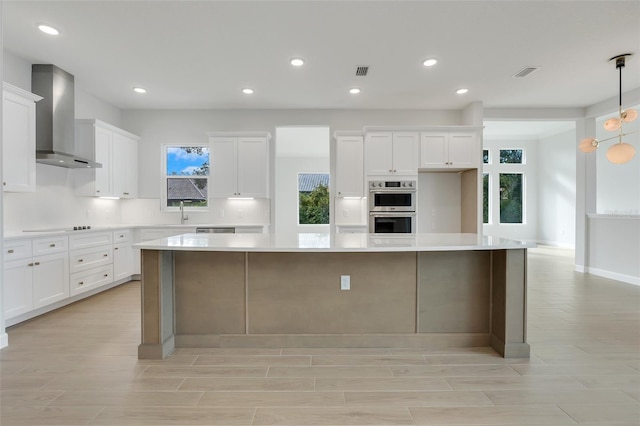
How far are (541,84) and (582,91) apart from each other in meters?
0.90

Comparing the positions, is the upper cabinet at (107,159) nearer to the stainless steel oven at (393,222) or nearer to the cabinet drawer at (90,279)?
the cabinet drawer at (90,279)

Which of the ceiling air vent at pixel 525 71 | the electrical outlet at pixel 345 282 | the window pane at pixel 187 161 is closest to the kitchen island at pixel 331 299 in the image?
the electrical outlet at pixel 345 282

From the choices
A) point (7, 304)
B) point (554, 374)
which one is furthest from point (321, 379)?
point (7, 304)

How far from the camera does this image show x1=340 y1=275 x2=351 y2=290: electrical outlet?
268 cm

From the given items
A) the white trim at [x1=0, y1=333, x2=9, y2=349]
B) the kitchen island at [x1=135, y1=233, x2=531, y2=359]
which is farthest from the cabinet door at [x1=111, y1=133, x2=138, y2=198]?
the kitchen island at [x1=135, y1=233, x2=531, y2=359]

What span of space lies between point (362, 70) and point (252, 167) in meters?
2.41

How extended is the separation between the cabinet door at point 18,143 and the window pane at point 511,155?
10564 millimetres

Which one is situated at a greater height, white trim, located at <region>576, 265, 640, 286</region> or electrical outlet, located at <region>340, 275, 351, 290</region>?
electrical outlet, located at <region>340, 275, 351, 290</region>

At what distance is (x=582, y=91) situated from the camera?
4.85 m

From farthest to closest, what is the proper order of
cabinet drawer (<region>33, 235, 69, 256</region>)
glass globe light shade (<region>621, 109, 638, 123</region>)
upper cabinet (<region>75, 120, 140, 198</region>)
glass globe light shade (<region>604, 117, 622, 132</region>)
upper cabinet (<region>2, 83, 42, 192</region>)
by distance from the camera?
upper cabinet (<region>75, 120, 140, 198</region>), glass globe light shade (<region>604, 117, 622, 132</region>), glass globe light shade (<region>621, 109, 638, 123</region>), cabinet drawer (<region>33, 235, 69, 256</region>), upper cabinet (<region>2, 83, 42, 192</region>)

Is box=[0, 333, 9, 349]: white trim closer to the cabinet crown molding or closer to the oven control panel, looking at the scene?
the cabinet crown molding

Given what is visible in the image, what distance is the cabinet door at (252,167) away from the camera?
17.8 feet

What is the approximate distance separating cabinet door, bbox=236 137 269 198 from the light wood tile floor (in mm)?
2894

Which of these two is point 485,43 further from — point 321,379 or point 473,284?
point 321,379
